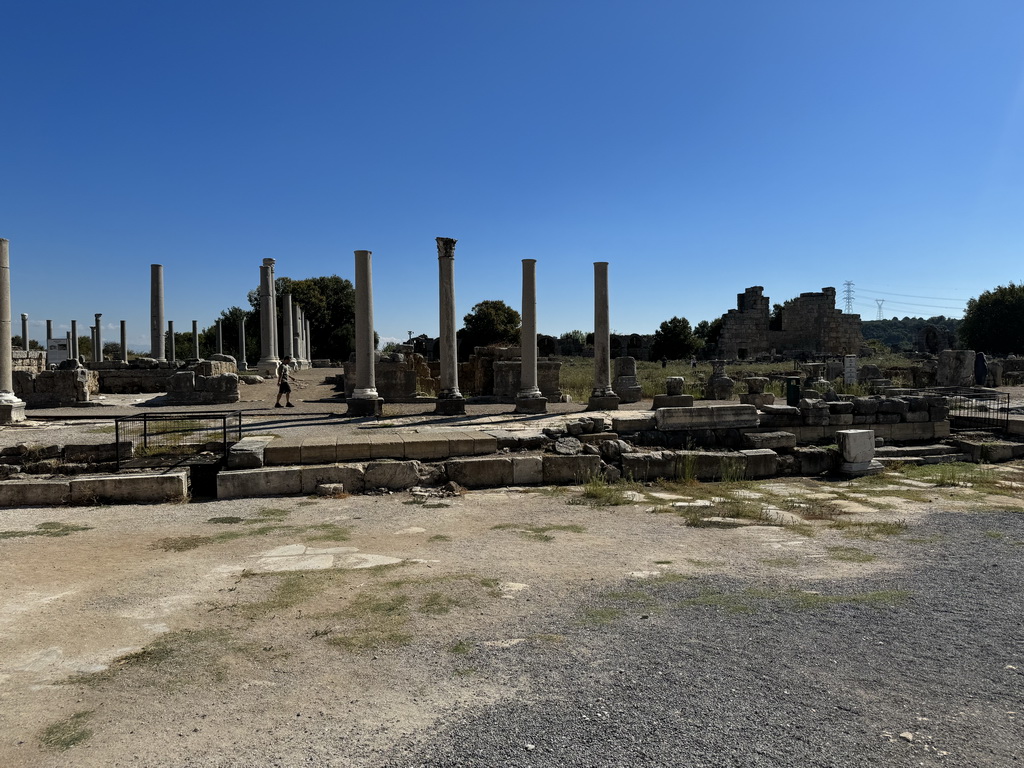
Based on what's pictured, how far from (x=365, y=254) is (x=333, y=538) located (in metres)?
10.1

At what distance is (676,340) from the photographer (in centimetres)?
5388

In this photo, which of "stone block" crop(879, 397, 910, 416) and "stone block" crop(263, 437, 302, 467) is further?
"stone block" crop(879, 397, 910, 416)

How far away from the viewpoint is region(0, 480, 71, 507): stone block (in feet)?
28.6

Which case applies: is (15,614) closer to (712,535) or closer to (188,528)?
(188,528)

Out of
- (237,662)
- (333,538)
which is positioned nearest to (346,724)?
(237,662)

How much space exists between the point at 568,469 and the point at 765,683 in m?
6.79

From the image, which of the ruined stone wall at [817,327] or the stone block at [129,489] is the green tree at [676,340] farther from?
the stone block at [129,489]

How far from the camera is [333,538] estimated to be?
23.2ft

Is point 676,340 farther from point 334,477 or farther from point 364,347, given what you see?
point 334,477

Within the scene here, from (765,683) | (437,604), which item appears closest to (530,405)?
A: (437,604)

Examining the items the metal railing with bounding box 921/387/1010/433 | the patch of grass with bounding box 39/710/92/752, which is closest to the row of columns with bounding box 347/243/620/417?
the metal railing with bounding box 921/387/1010/433

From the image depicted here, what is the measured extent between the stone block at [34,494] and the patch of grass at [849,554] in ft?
31.0

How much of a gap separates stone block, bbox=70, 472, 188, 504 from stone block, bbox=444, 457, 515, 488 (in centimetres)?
383

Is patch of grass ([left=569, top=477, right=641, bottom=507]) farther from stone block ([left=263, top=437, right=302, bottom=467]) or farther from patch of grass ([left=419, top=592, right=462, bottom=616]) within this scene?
stone block ([left=263, top=437, right=302, bottom=467])
